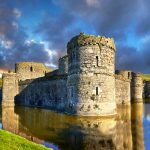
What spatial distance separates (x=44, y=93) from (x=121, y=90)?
13.1 meters

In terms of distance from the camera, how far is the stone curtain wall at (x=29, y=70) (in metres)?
54.8

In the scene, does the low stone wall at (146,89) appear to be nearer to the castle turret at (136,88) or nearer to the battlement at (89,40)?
the castle turret at (136,88)

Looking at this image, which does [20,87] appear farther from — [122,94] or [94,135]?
[94,135]

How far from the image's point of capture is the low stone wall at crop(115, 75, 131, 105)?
46.8 meters

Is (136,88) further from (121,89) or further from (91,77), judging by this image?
(91,77)

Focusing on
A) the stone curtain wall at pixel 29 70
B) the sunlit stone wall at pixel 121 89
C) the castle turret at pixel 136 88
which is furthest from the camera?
the castle turret at pixel 136 88

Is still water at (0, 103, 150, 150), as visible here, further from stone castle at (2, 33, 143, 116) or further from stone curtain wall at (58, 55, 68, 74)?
stone curtain wall at (58, 55, 68, 74)

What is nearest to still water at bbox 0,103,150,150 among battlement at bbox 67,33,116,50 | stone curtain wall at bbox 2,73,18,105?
battlement at bbox 67,33,116,50

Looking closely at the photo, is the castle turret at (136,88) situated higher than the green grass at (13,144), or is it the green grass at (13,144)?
the castle turret at (136,88)

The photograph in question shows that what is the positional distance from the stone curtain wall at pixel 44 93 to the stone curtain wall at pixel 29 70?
3.44 m

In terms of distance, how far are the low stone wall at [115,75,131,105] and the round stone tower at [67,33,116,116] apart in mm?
14684

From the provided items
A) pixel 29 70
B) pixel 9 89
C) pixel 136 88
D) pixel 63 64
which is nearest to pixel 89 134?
pixel 63 64

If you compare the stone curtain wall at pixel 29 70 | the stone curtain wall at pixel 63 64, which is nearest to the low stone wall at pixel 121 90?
the stone curtain wall at pixel 63 64

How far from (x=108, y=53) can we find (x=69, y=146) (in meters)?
17.6
